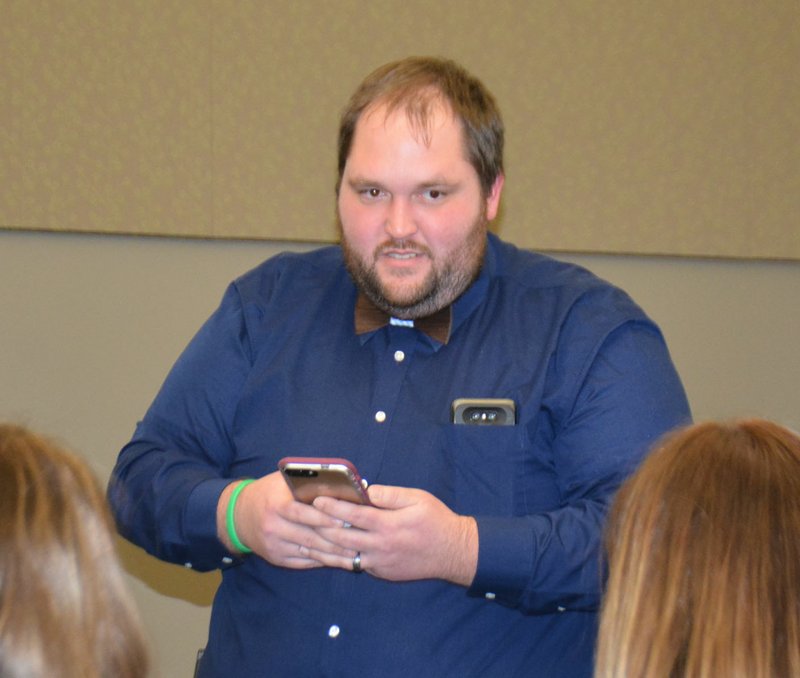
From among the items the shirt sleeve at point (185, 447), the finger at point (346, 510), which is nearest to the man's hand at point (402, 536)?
the finger at point (346, 510)

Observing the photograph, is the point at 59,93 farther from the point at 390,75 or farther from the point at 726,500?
the point at 726,500

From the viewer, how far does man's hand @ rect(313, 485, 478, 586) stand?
1.79 metres

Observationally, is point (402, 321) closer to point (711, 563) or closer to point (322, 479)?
point (322, 479)

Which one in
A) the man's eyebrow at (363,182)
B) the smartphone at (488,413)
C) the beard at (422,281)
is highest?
the man's eyebrow at (363,182)

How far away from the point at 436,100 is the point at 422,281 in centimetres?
34

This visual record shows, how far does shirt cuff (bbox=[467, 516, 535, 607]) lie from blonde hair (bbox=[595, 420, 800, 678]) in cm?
56

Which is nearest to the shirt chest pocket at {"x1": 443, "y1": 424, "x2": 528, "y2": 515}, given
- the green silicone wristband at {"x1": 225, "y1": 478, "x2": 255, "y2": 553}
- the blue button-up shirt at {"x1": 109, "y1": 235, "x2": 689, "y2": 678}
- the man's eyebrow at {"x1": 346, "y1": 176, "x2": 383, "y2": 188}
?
the blue button-up shirt at {"x1": 109, "y1": 235, "x2": 689, "y2": 678}

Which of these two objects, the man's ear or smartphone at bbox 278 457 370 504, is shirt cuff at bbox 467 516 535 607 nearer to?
smartphone at bbox 278 457 370 504

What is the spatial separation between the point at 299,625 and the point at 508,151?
2.09 metres

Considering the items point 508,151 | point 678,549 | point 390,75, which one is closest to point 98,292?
point 508,151

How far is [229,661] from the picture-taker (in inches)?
79.9

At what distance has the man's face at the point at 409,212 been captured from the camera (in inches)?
82.0

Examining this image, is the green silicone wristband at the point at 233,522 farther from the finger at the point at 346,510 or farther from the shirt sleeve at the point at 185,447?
the finger at the point at 346,510

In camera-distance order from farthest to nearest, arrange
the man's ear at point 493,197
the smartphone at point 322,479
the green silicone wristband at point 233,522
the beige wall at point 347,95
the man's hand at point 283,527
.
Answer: the beige wall at point 347,95 < the man's ear at point 493,197 < the green silicone wristband at point 233,522 < the man's hand at point 283,527 < the smartphone at point 322,479
